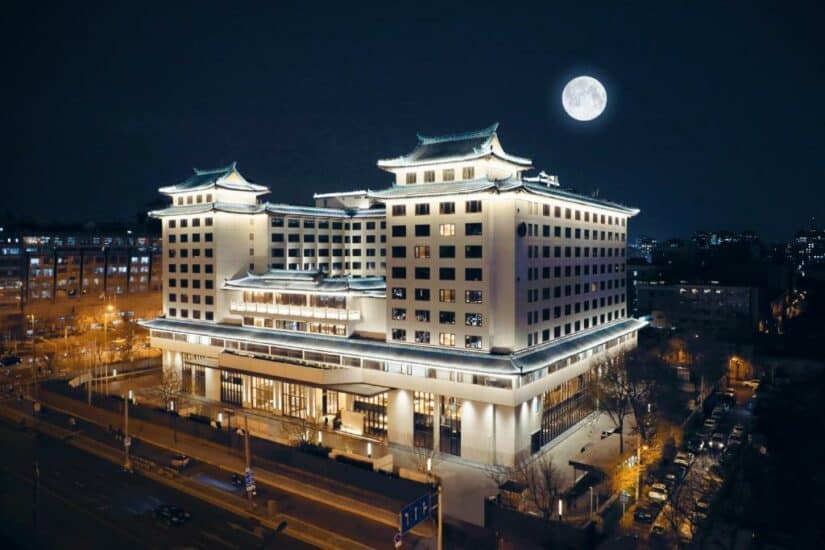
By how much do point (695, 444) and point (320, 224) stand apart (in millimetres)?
48612

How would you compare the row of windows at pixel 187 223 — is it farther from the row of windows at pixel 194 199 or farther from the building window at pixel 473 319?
the building window at pixel 473 319

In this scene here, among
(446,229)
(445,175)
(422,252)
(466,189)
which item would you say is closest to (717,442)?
(446,229)

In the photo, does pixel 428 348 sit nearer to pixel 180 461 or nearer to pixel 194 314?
pixel 180 461

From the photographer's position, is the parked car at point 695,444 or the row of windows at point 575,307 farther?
the row of windows at point 575,307

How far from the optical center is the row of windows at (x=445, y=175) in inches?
1662

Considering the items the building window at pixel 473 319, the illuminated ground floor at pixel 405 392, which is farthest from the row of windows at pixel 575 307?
the building window at pixel 473 319

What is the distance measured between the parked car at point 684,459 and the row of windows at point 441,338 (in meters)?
15.1

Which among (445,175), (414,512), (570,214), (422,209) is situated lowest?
(414,512)

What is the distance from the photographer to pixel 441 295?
42.5 m

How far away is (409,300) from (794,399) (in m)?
33.2

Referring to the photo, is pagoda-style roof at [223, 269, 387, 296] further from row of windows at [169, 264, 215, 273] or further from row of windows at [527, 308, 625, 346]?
row of windows at [527, 308, 625, 346]

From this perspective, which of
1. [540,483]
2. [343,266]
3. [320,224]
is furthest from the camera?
[343,266]

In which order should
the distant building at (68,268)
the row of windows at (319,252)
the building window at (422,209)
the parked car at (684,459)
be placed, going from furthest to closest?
1. the distant building at (68,268)
2. the row of windows at (319,252)
3. the building window at (422,209)
4. the parked car at (684,459)

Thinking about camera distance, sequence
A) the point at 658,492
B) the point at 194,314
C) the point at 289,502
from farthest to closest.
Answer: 1. the point at 194,314
2. the point at 658,492
3. the point at 289,502
